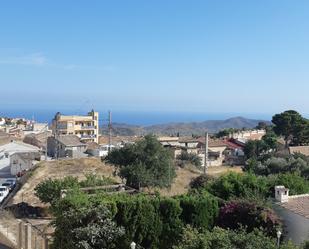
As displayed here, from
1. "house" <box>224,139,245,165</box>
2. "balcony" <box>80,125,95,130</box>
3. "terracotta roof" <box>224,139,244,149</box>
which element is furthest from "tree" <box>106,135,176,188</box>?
"balcony" <box>80,125,95,130</box>

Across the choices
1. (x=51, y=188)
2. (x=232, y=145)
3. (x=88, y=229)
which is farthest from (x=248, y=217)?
(x=232, y=145)

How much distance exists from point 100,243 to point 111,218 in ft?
3.43

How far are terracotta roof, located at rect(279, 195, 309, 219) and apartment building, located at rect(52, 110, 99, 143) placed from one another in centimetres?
6087

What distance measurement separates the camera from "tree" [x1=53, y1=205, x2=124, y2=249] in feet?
59.6

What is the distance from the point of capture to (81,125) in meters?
82.8

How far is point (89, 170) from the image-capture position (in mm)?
44969

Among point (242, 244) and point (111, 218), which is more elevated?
point (242, 244)

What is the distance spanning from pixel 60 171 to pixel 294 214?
28488 mm

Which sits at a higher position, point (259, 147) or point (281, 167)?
point (281, 167)

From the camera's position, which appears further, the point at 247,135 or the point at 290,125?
the point at 247,135

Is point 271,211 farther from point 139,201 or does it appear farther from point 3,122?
point 3,122

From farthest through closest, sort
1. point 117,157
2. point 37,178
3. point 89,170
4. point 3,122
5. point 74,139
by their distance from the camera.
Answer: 1. point 3,122
2. point 74,139
3. point 89,170
4. point 37,178
5. point 117,157

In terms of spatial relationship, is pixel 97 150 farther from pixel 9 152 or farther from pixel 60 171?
pixel 60 171

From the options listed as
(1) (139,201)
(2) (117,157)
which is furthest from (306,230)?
(2) (117,157)
